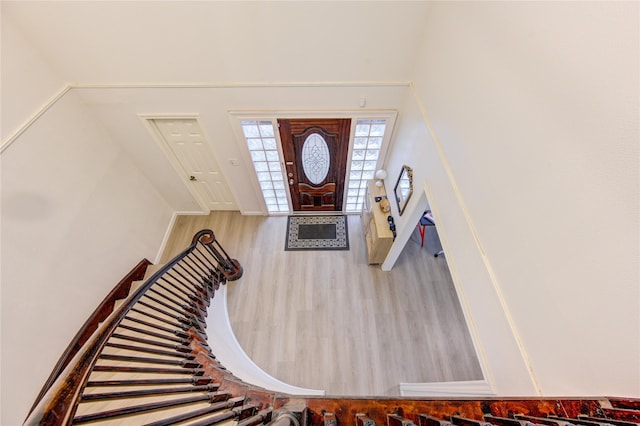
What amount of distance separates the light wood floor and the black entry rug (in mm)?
119

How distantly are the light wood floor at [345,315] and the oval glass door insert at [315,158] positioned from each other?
1.14m

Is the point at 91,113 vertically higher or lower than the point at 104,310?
higher

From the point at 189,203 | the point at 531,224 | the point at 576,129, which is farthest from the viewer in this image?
the point at 189,203

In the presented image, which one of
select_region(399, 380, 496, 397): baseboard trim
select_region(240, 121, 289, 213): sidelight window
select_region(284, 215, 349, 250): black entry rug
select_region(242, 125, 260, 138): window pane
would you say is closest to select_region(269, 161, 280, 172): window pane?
select_region(240, 121, 289, 213): sidelight window

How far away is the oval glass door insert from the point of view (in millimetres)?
3399

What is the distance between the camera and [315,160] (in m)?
3.64

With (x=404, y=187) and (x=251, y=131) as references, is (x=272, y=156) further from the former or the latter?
(x=404, y=187)

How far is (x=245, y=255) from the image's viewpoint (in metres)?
4.02

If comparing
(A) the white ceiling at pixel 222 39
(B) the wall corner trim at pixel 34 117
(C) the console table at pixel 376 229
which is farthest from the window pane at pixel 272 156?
(B) the wall corner trim at pixel 34 117

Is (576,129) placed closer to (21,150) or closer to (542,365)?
(542,365)

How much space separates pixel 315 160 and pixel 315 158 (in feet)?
0.11

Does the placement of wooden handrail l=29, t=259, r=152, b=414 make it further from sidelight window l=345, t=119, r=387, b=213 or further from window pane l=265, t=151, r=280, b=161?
sidelight window l=345, t=119, r=387, b=213

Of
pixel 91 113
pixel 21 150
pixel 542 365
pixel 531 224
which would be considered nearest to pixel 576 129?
pixel 531 224

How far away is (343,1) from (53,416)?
3.01 meters
